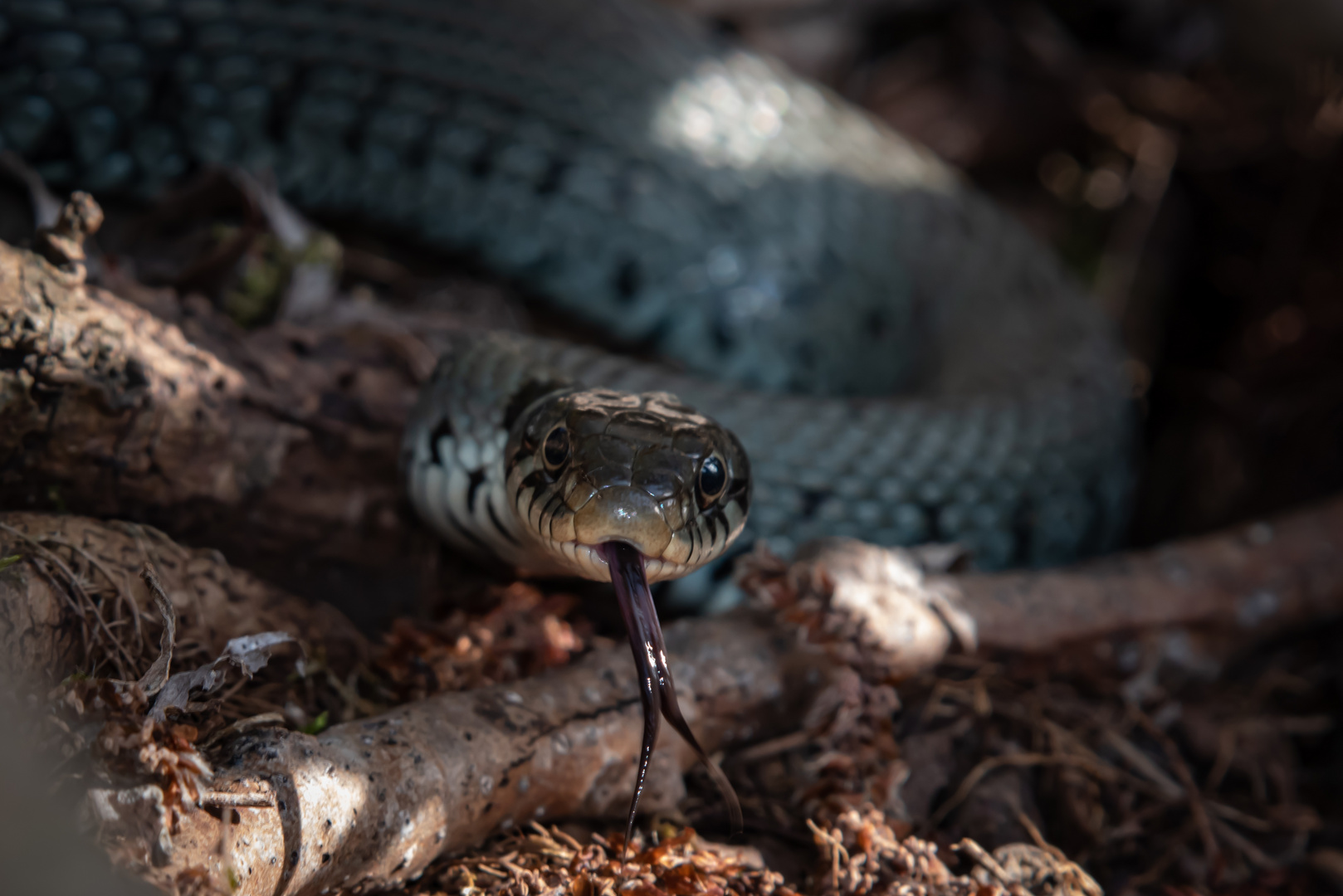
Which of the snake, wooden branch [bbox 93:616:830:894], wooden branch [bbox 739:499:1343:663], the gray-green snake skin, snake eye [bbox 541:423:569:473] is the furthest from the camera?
the gray-green snake skin

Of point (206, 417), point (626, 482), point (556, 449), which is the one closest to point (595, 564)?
point (626, 482)

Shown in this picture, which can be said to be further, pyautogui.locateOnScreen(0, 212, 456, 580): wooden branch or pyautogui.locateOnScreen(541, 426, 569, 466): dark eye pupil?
pyautogui.locateOnScreen(541, 426, 569, 466): dark eye pupil

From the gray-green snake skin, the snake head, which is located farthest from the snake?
the snake head

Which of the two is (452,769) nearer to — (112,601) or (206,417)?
(112,601)

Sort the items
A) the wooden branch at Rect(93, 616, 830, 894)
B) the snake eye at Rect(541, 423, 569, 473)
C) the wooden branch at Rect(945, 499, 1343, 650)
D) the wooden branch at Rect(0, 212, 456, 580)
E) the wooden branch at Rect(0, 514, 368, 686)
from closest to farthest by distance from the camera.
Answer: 1. the wooden branch at Rect(93, 616, 830, 894)
2. the wooden branch at Rect(0, 514, 368, 686)
3. the wooden branch at Rect(0, 212, 456, 580)
4. the snake eye at Rect(541, 423, 569, 473)
5. the wooden branch at Rect(945, 499, 1343, 650)

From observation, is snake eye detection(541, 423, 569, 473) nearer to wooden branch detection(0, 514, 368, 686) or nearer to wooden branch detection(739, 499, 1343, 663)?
wooden branch detection(739, 499, 1343, 663)

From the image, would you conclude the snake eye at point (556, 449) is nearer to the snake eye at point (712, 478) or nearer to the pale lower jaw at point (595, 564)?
the pale lower jaw at point (595, 564)

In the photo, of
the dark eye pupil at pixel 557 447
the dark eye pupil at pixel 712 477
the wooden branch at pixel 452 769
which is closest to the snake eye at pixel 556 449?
the dark eye pupil at pixel 557 447
